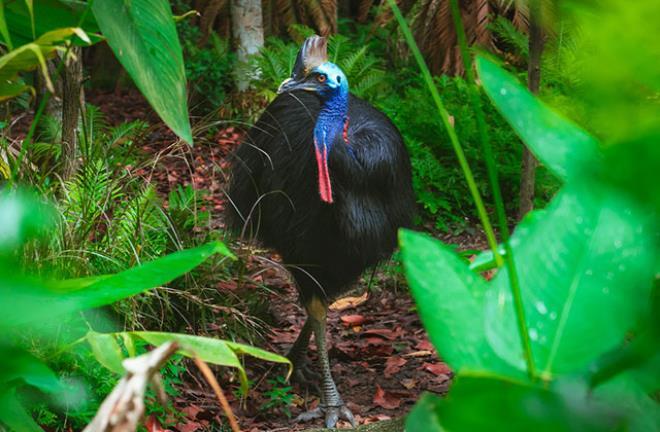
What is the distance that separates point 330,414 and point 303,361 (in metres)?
0.39

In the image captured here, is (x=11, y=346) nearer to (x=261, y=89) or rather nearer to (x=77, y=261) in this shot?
(x=77, y=261)

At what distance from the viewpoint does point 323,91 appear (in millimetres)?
3494

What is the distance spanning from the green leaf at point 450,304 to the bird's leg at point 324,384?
3.16 meters

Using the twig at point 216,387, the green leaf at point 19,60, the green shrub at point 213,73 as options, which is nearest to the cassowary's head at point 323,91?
the green leaf at point 19,60

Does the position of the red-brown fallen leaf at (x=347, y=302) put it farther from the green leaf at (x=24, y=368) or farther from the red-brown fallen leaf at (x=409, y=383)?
the green leaf at (x=24, y=368)

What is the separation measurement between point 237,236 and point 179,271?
306cm

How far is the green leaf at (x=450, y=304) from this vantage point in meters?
0.46

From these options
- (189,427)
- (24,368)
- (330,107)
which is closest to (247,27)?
(330,107)

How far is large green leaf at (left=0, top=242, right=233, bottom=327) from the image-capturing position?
48 centimetres

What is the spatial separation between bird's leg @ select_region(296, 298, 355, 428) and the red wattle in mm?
542

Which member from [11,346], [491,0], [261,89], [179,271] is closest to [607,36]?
[11,346]

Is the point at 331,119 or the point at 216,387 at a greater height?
the point at 216,387

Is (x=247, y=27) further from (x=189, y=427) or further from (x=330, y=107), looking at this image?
(x=189, y=427)

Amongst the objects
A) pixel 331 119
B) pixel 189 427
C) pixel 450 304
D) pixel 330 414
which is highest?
pixel 450 304
